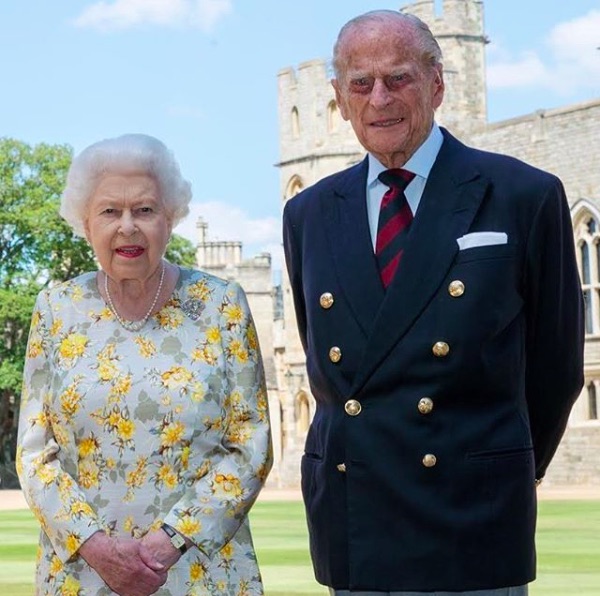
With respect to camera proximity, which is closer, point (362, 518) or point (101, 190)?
point (362, 518)

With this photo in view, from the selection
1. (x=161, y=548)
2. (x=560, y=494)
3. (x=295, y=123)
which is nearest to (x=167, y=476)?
(x=161, y=548)

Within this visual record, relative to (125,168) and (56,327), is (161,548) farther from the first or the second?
(125,168)

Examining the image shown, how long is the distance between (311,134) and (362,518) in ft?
137

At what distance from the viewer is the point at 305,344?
4621 mm

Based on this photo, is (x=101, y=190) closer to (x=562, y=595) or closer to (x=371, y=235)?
(x=371, y=235)

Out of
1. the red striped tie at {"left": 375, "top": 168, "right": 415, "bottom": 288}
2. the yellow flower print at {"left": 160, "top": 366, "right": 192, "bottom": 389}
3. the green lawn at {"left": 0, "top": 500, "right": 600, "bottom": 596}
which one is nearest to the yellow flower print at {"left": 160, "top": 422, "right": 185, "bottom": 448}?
the yellow flower print at {"left": 160, "top": 366, "right": 192, "bottom": 389}

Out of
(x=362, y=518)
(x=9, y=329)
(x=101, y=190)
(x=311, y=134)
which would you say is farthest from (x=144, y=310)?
(x=9, y=329)

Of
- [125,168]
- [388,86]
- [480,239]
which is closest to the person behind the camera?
[480,239]

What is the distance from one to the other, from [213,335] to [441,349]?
1027mm

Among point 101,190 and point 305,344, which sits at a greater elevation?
point 101,190

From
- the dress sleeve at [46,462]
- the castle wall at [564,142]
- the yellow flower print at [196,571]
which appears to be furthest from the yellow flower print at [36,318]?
the castle wall at [564,142]

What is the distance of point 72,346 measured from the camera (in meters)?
4.88

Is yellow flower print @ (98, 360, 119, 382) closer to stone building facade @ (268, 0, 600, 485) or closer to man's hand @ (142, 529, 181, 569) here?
man's hand @ (142, 529, 181, 569)

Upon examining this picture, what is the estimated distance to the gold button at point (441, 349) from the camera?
4.09 metres
